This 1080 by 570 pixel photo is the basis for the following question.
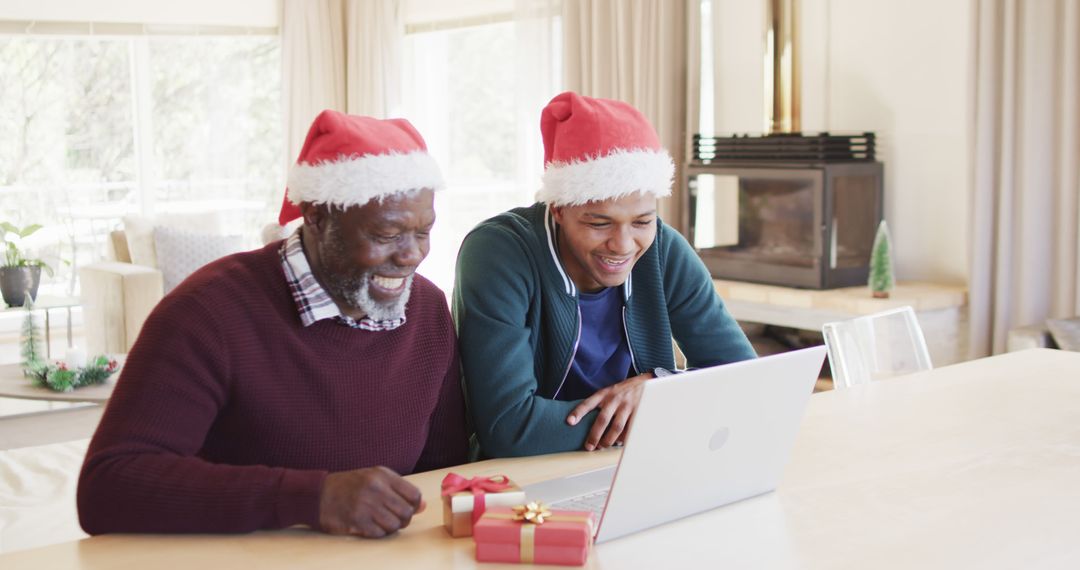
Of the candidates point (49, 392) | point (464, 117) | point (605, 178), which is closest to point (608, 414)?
point (605, 178)

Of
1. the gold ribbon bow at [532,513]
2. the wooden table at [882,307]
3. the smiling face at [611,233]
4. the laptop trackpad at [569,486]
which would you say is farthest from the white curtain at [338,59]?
the gold ribbon bow at [532,513]

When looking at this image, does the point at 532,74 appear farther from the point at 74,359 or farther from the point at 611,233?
the point at 611,233

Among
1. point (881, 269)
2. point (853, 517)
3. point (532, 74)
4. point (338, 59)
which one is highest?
point (338, 59)

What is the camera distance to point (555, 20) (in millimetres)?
6035

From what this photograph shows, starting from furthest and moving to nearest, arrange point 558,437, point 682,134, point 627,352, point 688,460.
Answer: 1. point 682,134
2. point 627,352
3. point 558,437
4. point 688,460

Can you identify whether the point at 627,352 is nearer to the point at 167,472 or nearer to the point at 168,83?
the point at 167,472

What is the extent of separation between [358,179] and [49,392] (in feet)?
8.14

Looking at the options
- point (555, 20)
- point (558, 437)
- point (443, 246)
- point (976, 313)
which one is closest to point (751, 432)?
point (558, 437)

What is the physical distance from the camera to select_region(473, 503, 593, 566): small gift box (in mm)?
1229

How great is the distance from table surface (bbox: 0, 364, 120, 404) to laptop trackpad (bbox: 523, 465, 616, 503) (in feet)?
7.56

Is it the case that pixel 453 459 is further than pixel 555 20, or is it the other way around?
pixel 555 20

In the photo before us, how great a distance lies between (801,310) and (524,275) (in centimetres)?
281

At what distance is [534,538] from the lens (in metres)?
1.23

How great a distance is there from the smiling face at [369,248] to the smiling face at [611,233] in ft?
1.07
